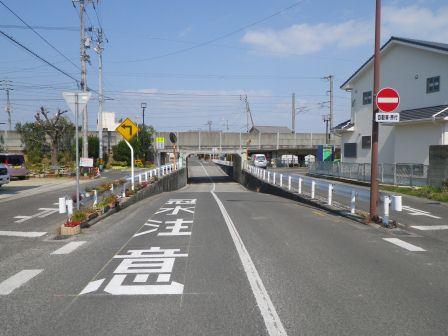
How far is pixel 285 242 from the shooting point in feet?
31.2

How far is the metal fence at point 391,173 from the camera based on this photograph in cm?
2331

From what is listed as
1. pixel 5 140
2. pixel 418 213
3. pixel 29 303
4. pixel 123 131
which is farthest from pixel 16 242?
pixel 5 140

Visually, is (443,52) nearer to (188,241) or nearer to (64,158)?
(188,241)

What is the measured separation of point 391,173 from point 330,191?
38.0 ft

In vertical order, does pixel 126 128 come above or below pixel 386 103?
below

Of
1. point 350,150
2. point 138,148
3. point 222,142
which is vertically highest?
point 222,142

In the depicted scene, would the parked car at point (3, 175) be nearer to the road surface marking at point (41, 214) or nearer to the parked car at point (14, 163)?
the parked car at point (14, 163)

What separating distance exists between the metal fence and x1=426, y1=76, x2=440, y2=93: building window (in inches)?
220

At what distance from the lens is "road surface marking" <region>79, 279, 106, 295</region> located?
6.10 meters

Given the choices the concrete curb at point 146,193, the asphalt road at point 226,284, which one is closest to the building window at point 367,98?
the concrete curb at point 146,193

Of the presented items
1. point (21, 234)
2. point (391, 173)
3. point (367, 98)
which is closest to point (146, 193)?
point (21, 234)

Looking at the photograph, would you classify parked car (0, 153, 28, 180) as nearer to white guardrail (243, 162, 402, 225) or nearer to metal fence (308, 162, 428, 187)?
white guardrail (243, 162, 402, 225)

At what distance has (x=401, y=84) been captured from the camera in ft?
99.0

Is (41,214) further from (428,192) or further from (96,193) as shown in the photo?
(428,192)
